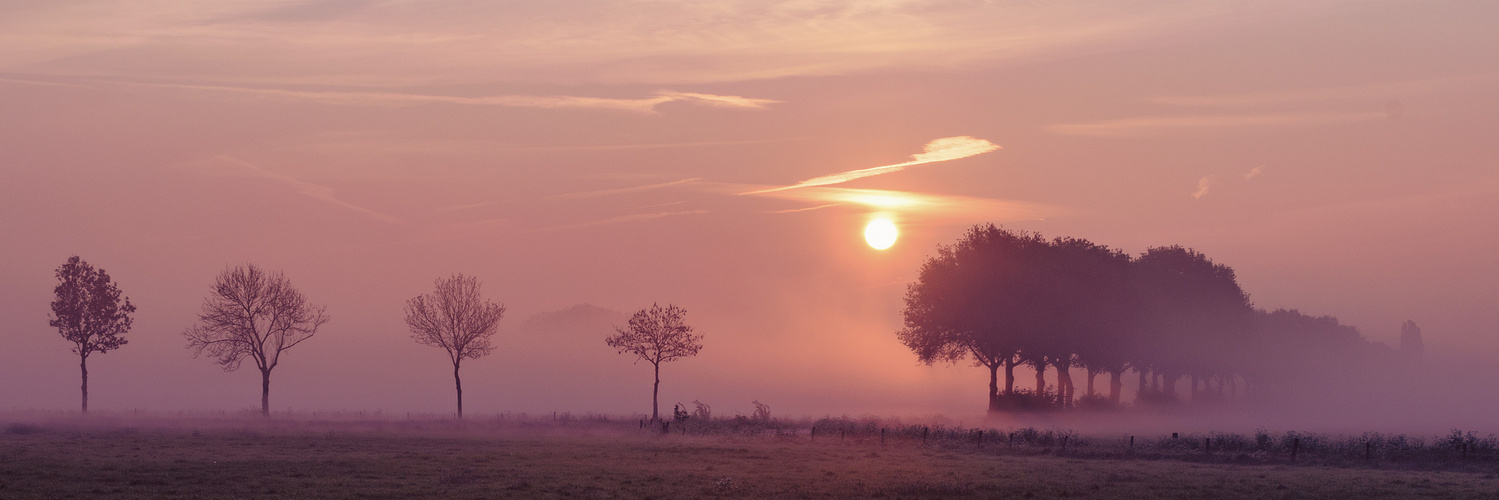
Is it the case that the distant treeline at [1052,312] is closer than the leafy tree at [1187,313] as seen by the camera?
Yes

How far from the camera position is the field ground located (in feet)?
143

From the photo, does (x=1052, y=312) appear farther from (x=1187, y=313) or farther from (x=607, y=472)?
(x=607, y=472)

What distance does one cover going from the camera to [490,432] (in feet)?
254

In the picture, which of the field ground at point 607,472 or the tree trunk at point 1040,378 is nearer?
the field ground at point 607,472

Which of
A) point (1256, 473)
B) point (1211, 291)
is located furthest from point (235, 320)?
point (1211, 291)

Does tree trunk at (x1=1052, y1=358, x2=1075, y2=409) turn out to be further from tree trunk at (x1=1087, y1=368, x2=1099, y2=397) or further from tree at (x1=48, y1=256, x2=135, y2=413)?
tree at (x1=48, y1=256, x2=135, y2=413)

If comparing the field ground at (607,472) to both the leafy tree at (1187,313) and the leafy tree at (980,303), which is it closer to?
the leafy tree at (980,303)

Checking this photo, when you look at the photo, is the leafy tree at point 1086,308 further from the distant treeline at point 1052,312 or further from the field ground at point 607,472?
the field ground at point 607,472

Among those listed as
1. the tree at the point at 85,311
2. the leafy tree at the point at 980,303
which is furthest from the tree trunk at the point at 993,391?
the tree at the point at 85,311

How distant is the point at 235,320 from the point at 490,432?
97.9 ft

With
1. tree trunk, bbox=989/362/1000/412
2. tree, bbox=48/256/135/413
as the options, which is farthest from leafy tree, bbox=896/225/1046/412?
tree, bbox=48/256/135/413

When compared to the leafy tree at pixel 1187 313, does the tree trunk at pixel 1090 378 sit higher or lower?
lower

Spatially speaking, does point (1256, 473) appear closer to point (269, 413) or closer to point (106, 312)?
point (269, 413)

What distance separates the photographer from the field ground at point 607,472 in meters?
43.5
